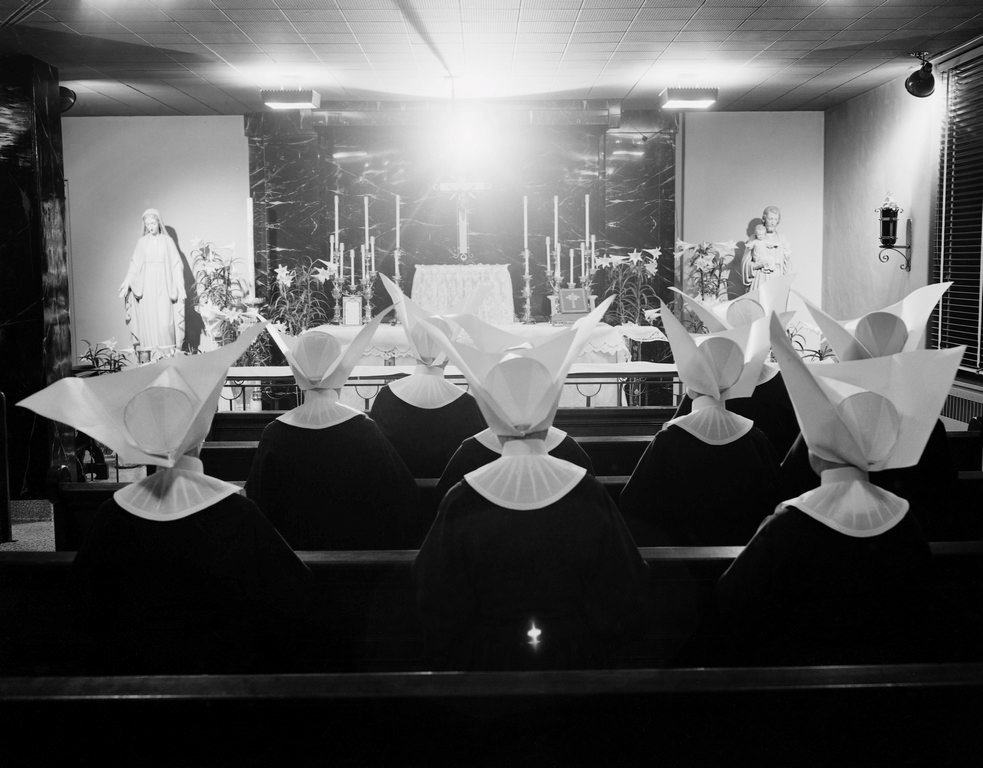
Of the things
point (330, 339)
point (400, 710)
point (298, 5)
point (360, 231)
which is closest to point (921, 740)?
point (400, 710)

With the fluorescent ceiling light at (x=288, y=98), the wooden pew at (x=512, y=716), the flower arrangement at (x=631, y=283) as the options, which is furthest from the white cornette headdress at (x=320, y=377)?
the flower arrangement at (x=631, y=283)

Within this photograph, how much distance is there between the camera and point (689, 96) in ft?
29.2

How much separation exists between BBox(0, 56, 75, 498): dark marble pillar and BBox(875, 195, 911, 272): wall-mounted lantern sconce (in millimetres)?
7203

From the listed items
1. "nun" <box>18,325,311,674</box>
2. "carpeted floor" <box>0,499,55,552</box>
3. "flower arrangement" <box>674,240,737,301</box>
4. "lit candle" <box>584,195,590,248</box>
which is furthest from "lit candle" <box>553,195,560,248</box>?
"nun" <box>18,325,311,674</box>

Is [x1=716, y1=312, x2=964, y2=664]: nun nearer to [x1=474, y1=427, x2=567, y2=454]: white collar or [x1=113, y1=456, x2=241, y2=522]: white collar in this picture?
[x1=474, y1=427, x2=567, y2=454]: white collar

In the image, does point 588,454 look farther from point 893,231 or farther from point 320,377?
point 893,231

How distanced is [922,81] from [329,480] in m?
6.65

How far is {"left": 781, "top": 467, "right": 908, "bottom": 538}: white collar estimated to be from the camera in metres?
2.08

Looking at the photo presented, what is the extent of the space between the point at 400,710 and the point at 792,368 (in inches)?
45.7

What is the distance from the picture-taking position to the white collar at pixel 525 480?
2066 millimetres

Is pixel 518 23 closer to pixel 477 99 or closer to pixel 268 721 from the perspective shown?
pixel 477 99

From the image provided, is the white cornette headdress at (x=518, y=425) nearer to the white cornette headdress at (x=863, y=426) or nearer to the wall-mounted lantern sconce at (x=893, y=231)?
the white cornette headdress at (x=863, y=426)

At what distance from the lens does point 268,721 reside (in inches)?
68.7

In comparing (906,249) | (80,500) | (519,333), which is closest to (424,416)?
(80,500)
